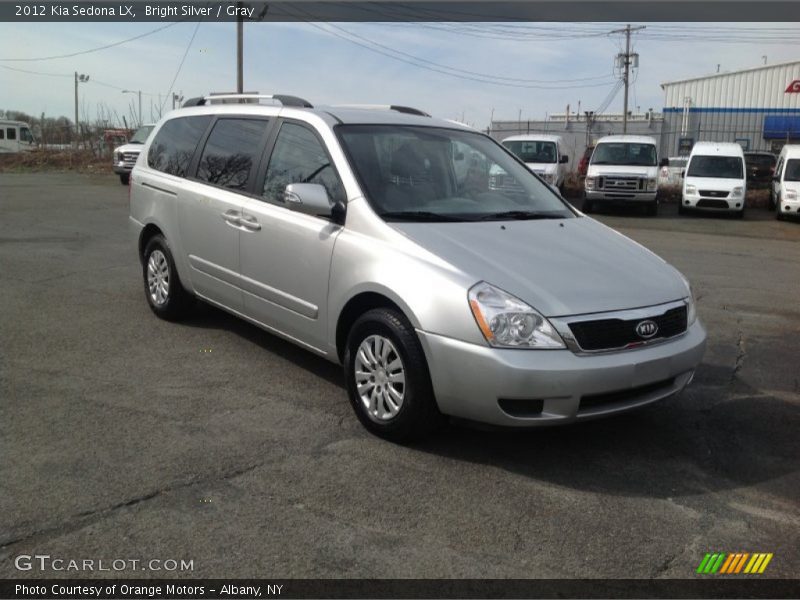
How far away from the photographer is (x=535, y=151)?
74.1 ft

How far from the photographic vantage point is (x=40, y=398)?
4.89 m

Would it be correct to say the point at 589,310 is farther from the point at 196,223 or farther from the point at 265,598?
the point at 196,223

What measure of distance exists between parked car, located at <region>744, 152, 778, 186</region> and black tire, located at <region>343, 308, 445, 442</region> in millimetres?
26447

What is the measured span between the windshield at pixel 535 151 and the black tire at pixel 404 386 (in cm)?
1879

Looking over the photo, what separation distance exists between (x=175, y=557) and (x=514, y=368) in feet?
5.75

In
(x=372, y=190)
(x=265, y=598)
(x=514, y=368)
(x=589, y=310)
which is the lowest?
(x=265, y=598)

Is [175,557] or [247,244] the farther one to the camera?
[247,244]

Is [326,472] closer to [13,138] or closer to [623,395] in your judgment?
[623,395]

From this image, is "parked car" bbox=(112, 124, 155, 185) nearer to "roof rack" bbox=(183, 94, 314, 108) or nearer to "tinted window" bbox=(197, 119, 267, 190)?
"roof rack" bbox=(183, 94, 314, 108)

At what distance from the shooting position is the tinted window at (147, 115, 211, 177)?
21.5 ft

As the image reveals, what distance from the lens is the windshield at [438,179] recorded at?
487 centimetres

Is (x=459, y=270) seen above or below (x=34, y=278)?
above

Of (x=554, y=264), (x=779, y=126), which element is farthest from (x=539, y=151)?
(x=779, y=126)

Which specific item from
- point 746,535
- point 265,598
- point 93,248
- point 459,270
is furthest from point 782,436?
point 93,248
